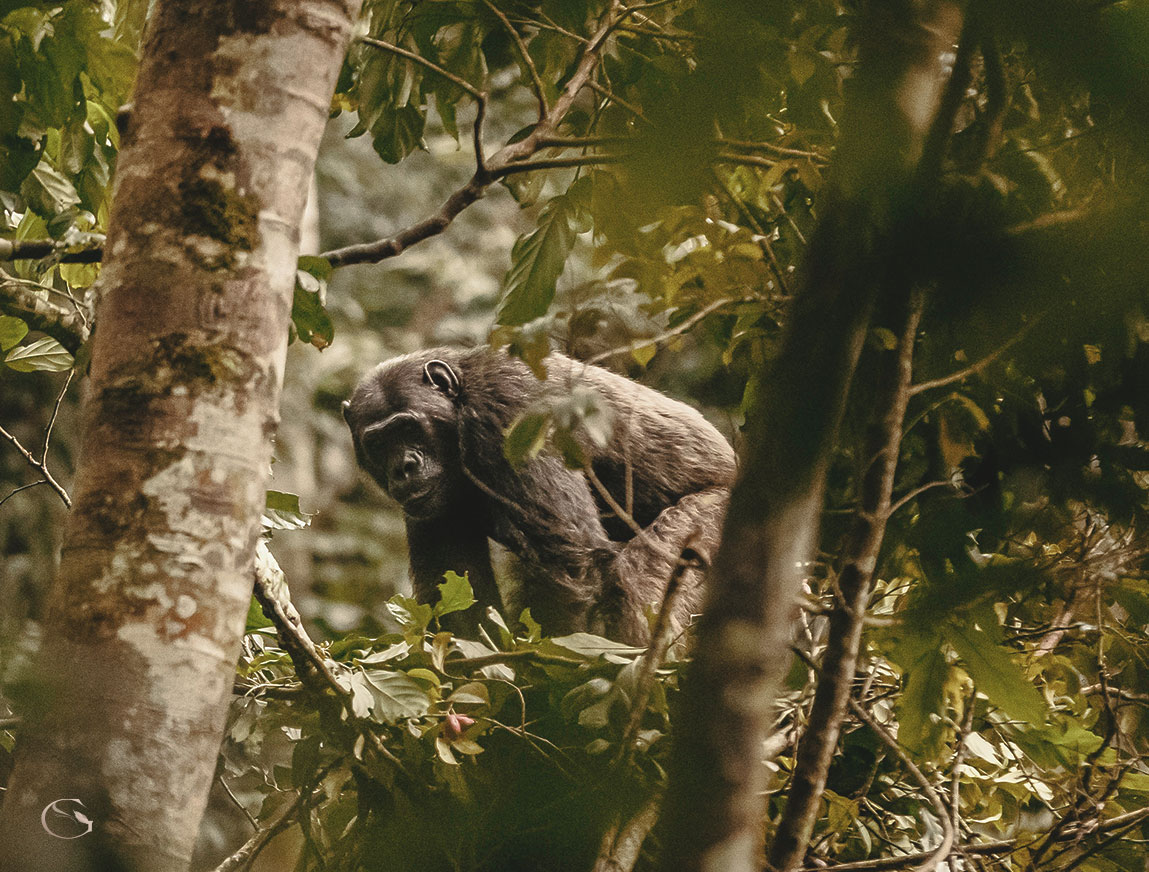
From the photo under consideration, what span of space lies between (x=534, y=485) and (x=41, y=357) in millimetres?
1557

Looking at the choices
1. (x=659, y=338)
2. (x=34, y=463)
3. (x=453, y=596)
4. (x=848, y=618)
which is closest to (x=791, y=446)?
(x=848, y=618)

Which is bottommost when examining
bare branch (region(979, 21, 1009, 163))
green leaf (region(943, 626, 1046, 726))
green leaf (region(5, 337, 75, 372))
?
green leaf (region(5, 337, 75, 372))

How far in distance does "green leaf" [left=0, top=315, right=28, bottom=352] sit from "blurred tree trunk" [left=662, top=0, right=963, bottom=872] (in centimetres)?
221

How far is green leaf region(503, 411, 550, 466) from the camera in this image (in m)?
1.57

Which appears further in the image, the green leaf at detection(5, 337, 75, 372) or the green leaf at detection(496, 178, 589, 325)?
the green leaf at detection(5, 337, 75, 372)

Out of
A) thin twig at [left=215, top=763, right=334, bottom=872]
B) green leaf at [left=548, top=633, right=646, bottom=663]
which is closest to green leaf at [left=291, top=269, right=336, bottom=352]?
green leaf at [left=548, top=633, right=646, bottom=663]

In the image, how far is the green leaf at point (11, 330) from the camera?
256cm

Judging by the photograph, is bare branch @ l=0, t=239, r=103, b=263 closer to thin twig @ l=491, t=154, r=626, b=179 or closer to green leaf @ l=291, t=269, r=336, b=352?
green leaf @ l=291, t=269, r=336, b=352

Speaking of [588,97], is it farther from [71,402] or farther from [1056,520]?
[71,402]

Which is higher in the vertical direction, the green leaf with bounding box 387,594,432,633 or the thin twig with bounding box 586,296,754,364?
the thin twig with bounding box 586,296,754,364

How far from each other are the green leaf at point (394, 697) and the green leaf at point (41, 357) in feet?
3.63

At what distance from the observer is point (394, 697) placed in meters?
2.17

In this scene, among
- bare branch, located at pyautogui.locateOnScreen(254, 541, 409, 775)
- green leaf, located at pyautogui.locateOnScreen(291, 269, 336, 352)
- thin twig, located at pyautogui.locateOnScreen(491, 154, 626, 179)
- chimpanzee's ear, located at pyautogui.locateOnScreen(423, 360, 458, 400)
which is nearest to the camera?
bare branch, located at pyautogui.locateOnScreen(254, 541, 409, 775)

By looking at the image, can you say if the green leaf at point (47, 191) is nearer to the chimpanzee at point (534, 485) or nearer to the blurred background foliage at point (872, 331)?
the blurred background foliage at point (872, 331)
